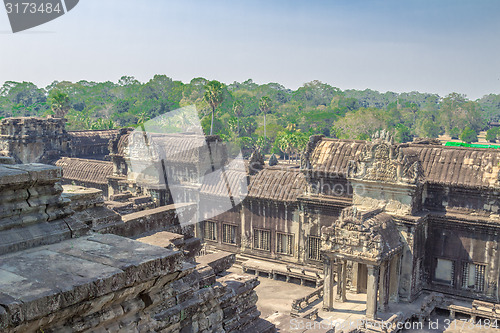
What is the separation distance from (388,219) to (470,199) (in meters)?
3.37

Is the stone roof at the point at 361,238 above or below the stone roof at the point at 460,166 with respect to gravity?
below

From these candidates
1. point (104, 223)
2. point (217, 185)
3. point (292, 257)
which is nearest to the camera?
point (104, 223)

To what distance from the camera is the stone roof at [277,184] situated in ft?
77.7

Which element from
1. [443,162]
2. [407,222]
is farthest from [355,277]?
[443,162]

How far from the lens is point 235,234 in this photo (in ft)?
83.5

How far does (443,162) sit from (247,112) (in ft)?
341

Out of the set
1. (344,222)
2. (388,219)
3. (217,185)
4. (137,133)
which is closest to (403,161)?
(388,219)

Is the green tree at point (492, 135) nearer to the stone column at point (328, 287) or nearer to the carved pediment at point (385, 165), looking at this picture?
the carved pediment at point (385, 165)

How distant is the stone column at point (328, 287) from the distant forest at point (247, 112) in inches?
1795

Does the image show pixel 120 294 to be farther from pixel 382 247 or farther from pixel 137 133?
pixel 137 133

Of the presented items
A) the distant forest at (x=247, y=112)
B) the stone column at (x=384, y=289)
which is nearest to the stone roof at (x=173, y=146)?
the stone column at (x=384, y=289)

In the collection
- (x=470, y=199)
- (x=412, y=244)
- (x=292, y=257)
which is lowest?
(x=292, y=257)

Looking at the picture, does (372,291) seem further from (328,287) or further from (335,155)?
(335,155)

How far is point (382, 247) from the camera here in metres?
17.6
